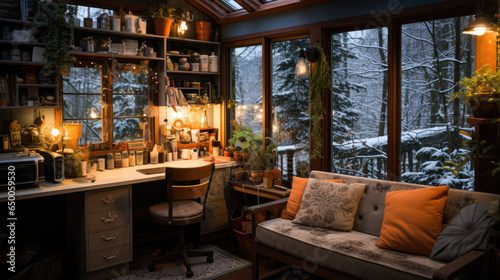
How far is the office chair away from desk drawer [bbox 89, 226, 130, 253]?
0.28 meters

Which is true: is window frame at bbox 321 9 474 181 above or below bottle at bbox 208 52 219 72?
below

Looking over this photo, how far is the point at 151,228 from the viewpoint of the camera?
452cm

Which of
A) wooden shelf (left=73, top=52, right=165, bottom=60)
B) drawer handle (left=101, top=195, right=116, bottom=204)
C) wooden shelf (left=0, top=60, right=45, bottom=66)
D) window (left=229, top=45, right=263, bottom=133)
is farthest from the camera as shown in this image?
window (left=229, top=45, right=263, bottom=133)

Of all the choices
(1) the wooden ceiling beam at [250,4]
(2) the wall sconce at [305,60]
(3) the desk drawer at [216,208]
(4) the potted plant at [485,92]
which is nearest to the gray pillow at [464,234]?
(4) the potted plant at [485,92]

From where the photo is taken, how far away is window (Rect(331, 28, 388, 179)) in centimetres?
364

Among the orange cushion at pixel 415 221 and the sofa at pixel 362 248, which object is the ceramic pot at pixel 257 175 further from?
the orange cushion at pixel 415 221

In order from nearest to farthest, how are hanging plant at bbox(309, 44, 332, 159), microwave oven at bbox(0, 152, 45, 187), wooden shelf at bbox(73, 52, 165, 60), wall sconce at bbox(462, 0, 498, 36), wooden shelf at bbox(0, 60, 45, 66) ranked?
1. wall sconce at bbox(462, 0, 498, 36)
2. microwave oven at bbox(0, 152, 45, 187)
3. wooden shelf at bbox(0, 60, 45, 66)
4. hanging plant at bbox(309, 44, 332, 159)
5. wooden shelf at bbox(73, 52, 165, 60)

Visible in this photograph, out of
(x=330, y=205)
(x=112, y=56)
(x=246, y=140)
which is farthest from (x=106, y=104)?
(x=330, y=205)

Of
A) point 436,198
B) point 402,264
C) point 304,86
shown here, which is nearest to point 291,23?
point 304,86

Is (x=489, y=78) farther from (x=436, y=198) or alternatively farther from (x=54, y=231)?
(x=54, y=231)

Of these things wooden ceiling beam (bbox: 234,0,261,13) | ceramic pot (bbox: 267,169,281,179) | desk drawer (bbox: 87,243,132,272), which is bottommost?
desk drawer (bbox: 87,243,132,272)

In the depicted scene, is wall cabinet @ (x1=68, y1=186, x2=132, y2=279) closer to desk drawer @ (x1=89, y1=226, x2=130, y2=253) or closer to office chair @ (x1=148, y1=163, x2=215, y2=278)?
desk drawer @ (x1=89, y1=226, x2=130, y2=253)

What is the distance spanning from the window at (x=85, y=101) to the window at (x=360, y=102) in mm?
2391

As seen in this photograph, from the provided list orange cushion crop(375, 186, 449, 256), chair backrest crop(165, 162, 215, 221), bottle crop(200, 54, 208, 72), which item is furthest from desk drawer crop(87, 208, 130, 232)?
orange cushion crop(375, 186, 449, 256)
